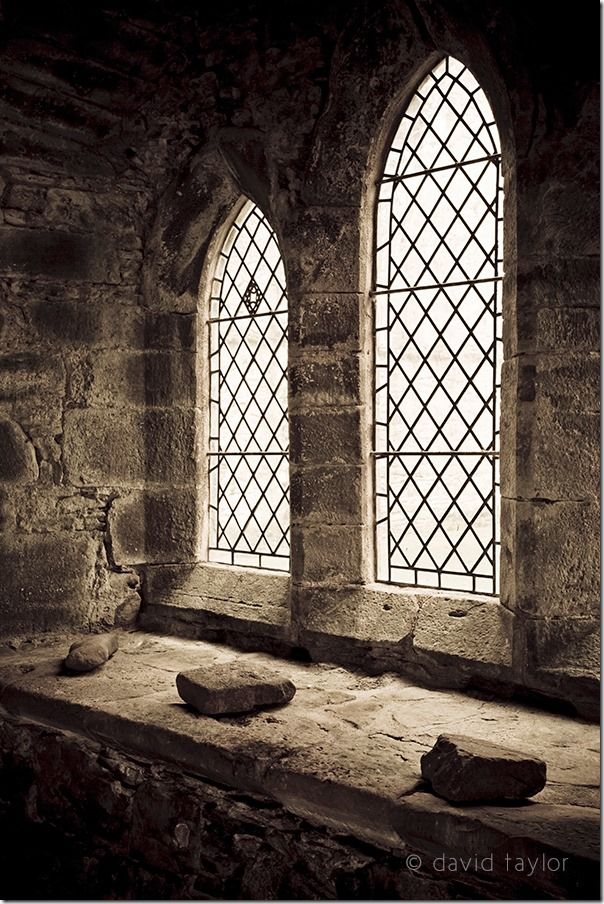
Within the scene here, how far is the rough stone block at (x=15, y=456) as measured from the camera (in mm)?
5102

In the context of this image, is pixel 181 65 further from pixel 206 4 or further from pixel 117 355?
pixel 117 355

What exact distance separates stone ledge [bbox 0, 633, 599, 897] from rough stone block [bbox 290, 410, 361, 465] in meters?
1.01

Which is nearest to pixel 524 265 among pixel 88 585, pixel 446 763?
pixel 446 763

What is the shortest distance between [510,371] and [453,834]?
1884mm

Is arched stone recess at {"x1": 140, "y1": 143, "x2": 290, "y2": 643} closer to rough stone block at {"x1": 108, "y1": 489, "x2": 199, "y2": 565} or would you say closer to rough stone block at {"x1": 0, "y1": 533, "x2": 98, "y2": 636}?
rough stone block at {"x1": 108, "y1": 489, "x2": 199, "y2": 565}

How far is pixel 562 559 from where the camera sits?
380 centimetres

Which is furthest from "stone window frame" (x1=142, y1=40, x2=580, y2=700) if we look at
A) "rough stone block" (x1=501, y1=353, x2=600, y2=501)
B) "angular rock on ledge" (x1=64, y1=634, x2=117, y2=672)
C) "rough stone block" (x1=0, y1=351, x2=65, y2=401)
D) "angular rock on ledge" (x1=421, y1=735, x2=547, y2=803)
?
"rough stone block" (x1=0, y1=351, x2=65, y2=401)

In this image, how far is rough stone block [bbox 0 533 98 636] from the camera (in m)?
5.09

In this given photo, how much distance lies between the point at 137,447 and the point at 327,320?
4.94ft

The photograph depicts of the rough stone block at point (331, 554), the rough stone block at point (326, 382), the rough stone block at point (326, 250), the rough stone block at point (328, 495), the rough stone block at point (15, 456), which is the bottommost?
the rough stone block at point (331, 554)

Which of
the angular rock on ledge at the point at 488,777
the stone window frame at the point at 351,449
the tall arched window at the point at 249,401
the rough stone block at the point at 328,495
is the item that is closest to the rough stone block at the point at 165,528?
the tall arched window at the point at 249,401

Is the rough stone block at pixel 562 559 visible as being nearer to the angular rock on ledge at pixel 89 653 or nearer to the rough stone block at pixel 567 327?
the rough stone block at pixel 567 327

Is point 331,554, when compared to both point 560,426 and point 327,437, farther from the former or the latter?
point 560,426

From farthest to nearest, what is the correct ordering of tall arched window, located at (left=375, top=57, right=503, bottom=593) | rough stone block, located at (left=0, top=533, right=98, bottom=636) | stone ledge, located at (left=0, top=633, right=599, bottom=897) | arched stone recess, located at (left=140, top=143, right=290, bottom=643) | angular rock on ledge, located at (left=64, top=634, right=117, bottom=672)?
arched stone recess, located at (left=140, top=143, right=290, bottom=643), rough stone block, located at (left=0, top=533, right=98, bottom=636), angular rock on ledge, located at (left=64, top=634, right=117, bottom=672), tall arched window, located at (left=375, top=57, right=503, bottom=593), stone ledge, located at (left=0, top=633, right=599, bottom=897)
